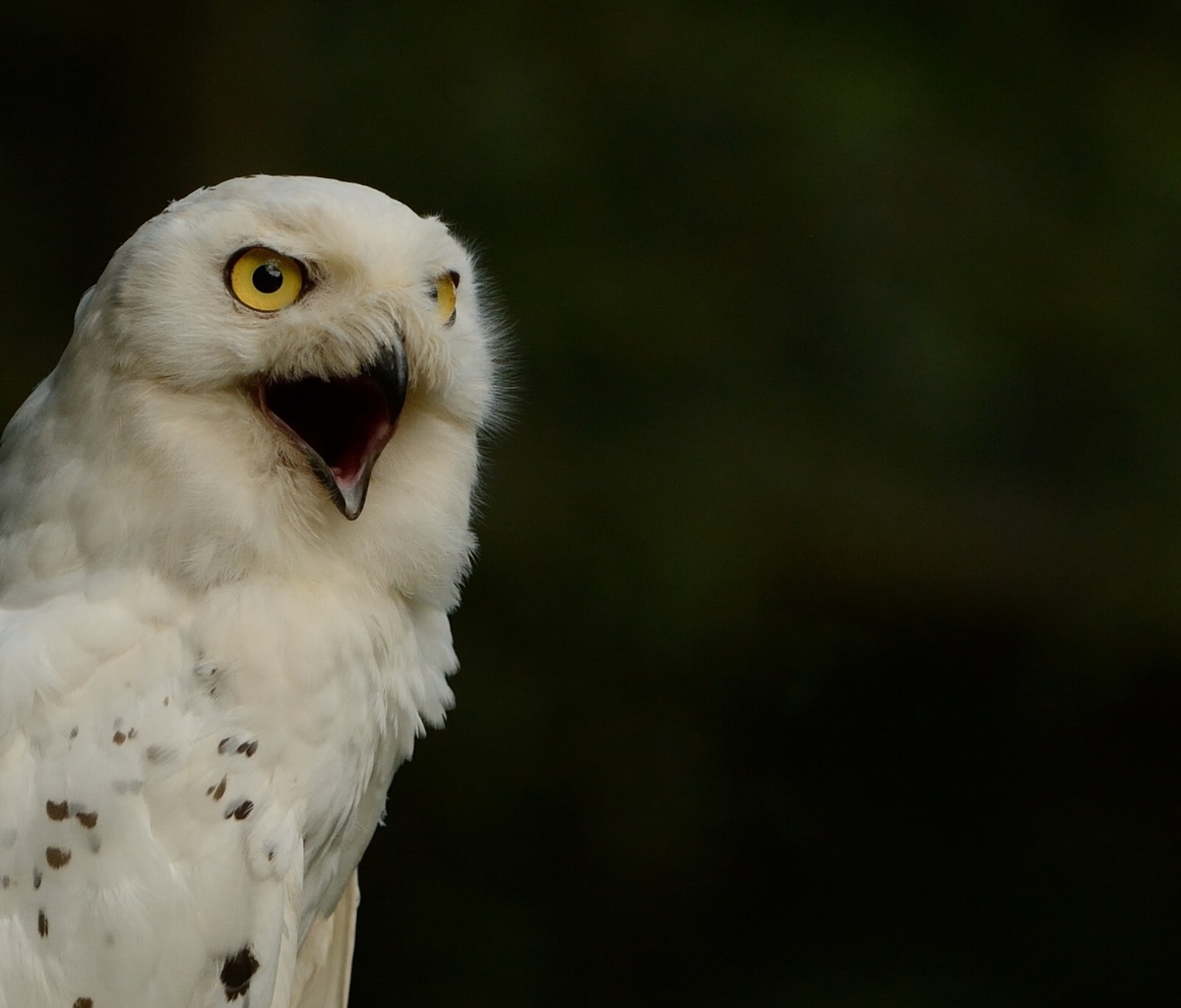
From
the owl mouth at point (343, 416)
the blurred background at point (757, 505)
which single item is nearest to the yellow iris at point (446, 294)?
the owl mouth at point (343, 416)

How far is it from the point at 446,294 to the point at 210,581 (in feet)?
1.32

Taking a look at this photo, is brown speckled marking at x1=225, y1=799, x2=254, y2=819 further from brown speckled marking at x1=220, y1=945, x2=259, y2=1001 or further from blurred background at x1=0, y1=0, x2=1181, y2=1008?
blurred background at x1=0, y1=0, x2=1181, y2=1008

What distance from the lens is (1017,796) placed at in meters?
3.33

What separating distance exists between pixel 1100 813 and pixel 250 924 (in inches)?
96.6

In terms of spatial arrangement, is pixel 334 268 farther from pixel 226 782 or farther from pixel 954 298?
pixel 954 298

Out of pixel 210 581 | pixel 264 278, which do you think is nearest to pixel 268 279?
pixel 264 278

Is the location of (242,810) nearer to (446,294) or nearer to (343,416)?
(343,416)

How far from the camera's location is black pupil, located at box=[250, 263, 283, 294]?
1404 mm

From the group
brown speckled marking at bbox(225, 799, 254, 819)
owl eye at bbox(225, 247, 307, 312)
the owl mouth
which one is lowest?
brown speckled marking at bbox(225, 799, 254, 819)

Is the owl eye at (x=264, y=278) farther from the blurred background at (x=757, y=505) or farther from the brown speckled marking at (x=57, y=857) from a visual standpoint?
the blurred background at (x=757, y=505)

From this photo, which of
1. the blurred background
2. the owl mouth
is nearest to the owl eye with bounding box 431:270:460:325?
the owl mouth

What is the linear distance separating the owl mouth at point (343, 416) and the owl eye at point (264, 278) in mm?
80

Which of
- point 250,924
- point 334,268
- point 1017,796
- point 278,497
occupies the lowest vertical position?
point 1017,796

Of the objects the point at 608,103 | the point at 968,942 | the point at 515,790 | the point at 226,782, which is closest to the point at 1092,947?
the point at 968,942
